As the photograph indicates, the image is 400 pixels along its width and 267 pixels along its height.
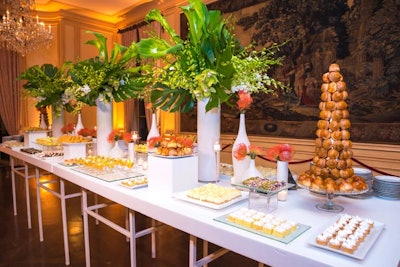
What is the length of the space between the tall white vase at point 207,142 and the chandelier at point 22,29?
5.34 meters

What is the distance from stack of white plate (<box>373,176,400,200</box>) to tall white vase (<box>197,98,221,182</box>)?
1.04 meters

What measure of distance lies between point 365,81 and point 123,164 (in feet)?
12.9

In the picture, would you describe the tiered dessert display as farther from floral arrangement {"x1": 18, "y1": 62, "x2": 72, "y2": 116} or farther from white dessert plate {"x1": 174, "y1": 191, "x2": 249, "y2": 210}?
floral arrangement {"x1": 18, "y1": 62, "x2": 72, "y2": 116}

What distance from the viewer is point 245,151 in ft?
6.17

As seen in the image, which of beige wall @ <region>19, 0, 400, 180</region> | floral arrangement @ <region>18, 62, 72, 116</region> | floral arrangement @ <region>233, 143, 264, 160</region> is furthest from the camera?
beige wall @ <region>19, 0, 400, 180</region>

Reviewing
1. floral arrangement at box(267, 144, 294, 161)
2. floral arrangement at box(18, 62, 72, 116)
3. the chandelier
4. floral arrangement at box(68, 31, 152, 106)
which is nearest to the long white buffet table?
floral arrangement at box(267, 144, 294, 161)

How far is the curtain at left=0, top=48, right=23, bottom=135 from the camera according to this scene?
7.90 metres

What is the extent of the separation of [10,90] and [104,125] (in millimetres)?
6606

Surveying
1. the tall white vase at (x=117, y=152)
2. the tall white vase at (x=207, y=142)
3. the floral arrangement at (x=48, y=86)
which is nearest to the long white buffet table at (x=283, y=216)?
the tall white vase at (x=207, y=142)

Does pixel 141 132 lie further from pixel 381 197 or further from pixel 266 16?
pixel 381 197

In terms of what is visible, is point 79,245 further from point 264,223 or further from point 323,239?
point 323,239

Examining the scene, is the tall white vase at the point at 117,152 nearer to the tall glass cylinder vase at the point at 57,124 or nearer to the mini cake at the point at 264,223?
the tall glass cylinder vase at the point at 57,124

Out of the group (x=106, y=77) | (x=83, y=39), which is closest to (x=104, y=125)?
(x=106, y=77)

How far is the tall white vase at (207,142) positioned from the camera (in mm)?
2141
